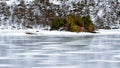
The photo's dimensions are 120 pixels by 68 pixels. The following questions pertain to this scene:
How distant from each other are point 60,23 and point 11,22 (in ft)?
156

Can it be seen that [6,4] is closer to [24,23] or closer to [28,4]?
[28,4]

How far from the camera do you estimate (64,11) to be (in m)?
141

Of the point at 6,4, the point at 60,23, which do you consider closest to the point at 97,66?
the point at 60,23

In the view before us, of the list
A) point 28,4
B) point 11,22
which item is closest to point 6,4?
point 28,4

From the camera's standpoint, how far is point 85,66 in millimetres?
18094

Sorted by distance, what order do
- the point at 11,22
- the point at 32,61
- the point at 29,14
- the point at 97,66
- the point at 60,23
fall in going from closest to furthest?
the point at 97,66, the point at 32,61, the point at 60,23, the point at 11,22, the point at 29,14

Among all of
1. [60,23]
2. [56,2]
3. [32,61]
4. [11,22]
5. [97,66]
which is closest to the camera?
[97,66]

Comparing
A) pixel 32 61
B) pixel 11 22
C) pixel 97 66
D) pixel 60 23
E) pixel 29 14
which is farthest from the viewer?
pixel 29 14

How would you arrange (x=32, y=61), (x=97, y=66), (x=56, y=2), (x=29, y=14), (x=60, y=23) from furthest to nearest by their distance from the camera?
(x=56, y=2)
(x=29, y=14)
(x=60, y=23)
(x=32, y=61)
(x=97, y=66)

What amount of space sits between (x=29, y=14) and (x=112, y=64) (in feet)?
394

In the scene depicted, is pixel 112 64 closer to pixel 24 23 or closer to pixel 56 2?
pixel 24 23

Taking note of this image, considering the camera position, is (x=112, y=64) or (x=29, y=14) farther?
(x=29, y=14)

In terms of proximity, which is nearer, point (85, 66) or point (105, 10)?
point (85, 66)

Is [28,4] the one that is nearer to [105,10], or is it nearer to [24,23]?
[24,23]
